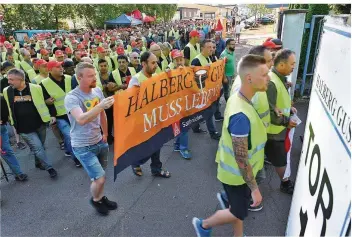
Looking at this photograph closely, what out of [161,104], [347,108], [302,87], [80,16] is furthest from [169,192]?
[80,16]

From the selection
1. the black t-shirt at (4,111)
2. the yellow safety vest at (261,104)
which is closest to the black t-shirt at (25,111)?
the black t-shirt at (4,111)

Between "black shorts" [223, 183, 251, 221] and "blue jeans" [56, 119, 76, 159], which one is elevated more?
"black shorts" [223, 183, 251, 221]

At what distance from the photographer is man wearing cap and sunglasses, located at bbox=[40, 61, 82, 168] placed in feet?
16.0

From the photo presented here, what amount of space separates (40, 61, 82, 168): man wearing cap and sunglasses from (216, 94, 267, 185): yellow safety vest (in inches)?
130

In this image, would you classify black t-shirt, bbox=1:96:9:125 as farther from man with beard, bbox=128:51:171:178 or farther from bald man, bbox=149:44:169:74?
bald man, bbox=149:44:169:74

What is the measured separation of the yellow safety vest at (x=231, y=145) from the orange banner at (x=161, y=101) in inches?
51.5

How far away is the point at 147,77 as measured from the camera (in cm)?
405

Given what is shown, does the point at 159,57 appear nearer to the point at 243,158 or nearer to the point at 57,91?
the point at 57,91

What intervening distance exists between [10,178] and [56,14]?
26.4 metres

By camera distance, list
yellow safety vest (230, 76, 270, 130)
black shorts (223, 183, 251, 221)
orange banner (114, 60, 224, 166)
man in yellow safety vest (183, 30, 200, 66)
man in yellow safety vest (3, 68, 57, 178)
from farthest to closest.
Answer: man in yellow safety vest (183, 30, 200, 66), man in yellow safety vest (3, 68, 57, 178), orange banner (114, 60, 224, 166), yellow safety vest (230, 76, 270, 130), black shorts (223, 183, 251, 221)

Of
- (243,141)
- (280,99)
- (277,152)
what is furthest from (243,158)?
(277,152)

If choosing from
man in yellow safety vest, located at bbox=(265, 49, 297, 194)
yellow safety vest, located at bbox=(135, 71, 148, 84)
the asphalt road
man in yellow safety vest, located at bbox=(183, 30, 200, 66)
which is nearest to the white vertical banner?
man in yellow safety vest, located at bbox=(265, 49, 297, 194)

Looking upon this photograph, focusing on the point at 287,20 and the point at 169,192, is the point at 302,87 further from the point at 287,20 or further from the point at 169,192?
the point at 169,192

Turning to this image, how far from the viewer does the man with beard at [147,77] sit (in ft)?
13.0
